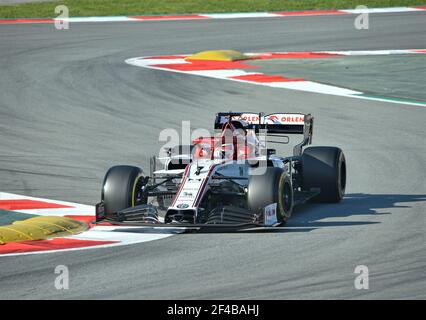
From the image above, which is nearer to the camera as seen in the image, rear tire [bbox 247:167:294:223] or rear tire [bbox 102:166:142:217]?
rear tire [bbox 247:167:294:223]

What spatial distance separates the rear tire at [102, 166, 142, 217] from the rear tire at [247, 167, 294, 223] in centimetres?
154

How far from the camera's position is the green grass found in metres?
37.3

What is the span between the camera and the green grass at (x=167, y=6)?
3734 cm

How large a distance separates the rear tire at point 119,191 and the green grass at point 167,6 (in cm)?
2329

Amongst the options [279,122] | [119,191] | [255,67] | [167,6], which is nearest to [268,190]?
[119,191]

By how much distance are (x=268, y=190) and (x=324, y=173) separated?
2.27 m

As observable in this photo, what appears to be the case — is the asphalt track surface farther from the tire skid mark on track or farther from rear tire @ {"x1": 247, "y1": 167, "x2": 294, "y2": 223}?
the tire skid mark on track

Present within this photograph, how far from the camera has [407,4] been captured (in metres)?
38.2

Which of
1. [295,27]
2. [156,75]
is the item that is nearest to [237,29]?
[295,27]

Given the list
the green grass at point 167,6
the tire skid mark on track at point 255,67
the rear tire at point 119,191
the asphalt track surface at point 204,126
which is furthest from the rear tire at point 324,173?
the green grass at point 167,6

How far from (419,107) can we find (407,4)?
1537cm

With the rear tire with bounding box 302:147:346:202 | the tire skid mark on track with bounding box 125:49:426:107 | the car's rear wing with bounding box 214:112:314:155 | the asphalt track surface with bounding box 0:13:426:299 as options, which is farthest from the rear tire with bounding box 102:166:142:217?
the tire skid mark on track with bounding box 125:49:426:107

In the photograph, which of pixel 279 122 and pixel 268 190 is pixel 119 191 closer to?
pixel 268 190
